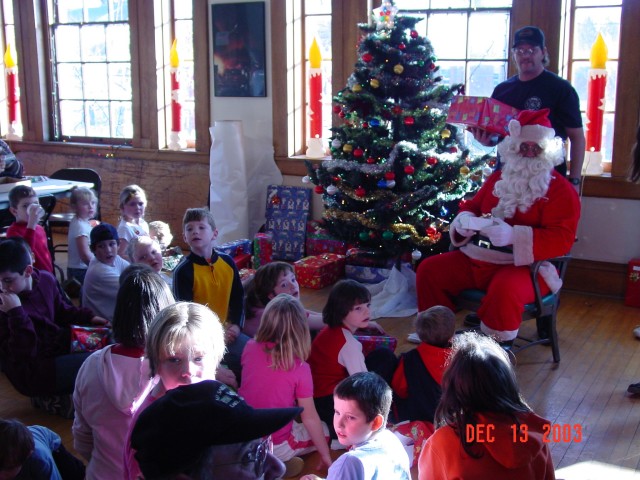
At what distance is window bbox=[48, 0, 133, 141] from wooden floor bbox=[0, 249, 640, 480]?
12.2 ft

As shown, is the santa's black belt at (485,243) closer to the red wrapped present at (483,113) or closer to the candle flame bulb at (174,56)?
the red wrapped present at (483,113)

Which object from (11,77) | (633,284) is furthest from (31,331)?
(11,77)

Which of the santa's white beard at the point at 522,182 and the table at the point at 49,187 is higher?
the santa's white beard at the point at 522,182

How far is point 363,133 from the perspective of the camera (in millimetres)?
5219

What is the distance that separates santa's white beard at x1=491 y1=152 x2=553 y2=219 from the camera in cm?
410

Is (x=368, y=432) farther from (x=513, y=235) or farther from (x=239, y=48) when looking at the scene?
(x=239, y=48)

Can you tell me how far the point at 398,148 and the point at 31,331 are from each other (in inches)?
111

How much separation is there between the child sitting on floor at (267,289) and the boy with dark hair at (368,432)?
4.05 feet

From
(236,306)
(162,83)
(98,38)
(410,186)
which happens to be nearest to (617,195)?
(410,186)

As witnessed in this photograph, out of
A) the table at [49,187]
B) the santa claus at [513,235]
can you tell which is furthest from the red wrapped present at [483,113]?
the table at [49,187]

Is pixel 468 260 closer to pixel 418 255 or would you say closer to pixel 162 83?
pixel 418 255

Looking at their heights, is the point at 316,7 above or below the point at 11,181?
above

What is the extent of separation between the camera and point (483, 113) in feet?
14.9

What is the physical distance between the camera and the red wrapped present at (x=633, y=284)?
5.18 metres
